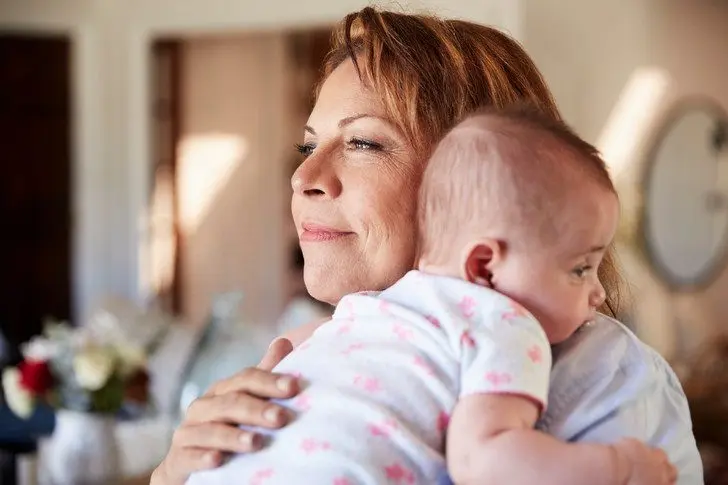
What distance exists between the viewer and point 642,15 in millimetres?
5500

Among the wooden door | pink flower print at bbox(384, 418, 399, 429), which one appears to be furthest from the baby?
the wooden door

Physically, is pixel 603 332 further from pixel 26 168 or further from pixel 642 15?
pixel 26 168

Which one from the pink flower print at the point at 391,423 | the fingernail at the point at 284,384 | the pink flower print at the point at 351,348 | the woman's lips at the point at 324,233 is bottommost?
the fingernail at the point at 284,384

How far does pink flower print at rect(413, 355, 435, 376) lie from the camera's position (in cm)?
89

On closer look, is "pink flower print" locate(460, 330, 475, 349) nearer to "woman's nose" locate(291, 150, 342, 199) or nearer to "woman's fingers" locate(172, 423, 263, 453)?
"woman's fingers" locate(172, 423, 263, 453)

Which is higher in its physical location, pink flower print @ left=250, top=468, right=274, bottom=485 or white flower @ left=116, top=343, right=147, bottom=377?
pink flower print @ left=250, top=468, right=274, bottom=485

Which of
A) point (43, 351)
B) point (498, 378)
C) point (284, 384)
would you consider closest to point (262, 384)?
point (284, 384)

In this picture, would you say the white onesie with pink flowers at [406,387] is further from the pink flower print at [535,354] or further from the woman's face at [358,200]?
the woman's face at [358,200]

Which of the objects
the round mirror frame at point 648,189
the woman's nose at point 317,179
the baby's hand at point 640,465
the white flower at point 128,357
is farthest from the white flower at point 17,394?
the round mirror frame at point 648,189

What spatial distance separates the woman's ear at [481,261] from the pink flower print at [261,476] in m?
0.24

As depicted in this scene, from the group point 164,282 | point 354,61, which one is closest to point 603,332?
point 354,61

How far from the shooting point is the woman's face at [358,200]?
3.97ft

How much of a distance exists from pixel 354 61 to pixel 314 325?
33cm

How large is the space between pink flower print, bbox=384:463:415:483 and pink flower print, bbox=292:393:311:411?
3.9 inches
